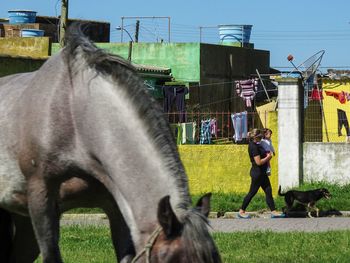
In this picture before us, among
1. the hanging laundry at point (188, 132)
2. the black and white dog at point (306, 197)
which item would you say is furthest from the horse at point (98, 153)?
the hanging laundry at point (188, 132)

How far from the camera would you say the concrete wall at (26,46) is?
33.8 metres

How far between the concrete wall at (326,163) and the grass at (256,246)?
8.72 meters

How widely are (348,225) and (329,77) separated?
57.5 ft

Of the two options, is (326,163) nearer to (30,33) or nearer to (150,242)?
(150,242)

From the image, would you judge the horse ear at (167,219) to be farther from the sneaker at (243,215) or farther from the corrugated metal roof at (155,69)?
the corrugated metal roof at (155,69)

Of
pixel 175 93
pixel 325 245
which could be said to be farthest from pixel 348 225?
pixel 175 93

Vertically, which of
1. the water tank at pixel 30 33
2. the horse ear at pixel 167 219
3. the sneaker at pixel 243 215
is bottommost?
the sneaker at pixel 243 215

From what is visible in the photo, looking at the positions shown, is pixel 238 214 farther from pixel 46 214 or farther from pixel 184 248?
pixel 184 248

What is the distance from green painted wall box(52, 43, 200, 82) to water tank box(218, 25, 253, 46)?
5179 millimetres

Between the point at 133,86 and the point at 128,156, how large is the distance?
53 cm

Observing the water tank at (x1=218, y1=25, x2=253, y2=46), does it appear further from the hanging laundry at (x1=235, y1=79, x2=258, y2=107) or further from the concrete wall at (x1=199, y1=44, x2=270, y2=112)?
the hanging laundry at (x1=235, y1=79, x2=258, y2=107)

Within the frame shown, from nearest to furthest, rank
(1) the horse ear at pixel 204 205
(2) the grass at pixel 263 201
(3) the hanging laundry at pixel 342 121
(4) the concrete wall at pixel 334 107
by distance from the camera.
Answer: (1) the horse ear at pixel 204 205, (2) the grass at pixel 263 201, (4) the concrete wall at pixel 334 107, (3) the hanging laundry at pixel 342 121

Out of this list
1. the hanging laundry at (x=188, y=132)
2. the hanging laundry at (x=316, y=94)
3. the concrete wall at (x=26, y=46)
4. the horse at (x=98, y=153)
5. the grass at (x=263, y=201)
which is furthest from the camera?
the concrete wall at (x=26, y=46)

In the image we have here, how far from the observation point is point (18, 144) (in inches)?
265
